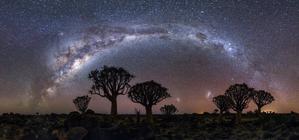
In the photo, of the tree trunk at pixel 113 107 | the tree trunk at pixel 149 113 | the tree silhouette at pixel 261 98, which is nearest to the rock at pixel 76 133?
the tree trunk at pixel 113 107

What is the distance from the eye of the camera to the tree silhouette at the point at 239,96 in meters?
48.9

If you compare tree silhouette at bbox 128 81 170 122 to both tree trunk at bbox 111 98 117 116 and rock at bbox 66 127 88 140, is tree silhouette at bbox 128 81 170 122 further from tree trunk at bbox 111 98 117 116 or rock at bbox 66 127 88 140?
rock at bbox 66 127 88 140

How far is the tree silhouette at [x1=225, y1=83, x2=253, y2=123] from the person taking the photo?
160 ft

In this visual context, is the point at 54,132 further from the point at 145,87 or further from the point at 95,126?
the point at 145,87

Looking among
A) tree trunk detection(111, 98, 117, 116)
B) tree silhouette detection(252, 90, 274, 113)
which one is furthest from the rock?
tree silhouette detection(252, 90, 274, 113)

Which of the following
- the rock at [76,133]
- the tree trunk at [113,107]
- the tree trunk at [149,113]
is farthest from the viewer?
the tree trunk at [113,107]

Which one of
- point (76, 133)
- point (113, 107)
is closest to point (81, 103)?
point (113, 107)

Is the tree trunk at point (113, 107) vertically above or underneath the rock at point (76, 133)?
above

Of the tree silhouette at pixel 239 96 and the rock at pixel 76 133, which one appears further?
the tree silhouette at pixel 239 96

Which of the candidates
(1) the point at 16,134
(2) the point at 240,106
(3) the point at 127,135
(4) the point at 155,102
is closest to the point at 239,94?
(2) the point at 240,106

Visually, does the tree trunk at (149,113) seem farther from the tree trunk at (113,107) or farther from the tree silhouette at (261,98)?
the tree silhouette at (261,98)

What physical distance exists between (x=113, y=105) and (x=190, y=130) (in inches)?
549

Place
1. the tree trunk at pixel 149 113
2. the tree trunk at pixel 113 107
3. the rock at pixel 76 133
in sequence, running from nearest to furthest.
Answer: the rock at pixel 76 133 < the tree trunk at pixel 149 113 < the tree trunk at pixel 113 107

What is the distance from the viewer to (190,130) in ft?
123
